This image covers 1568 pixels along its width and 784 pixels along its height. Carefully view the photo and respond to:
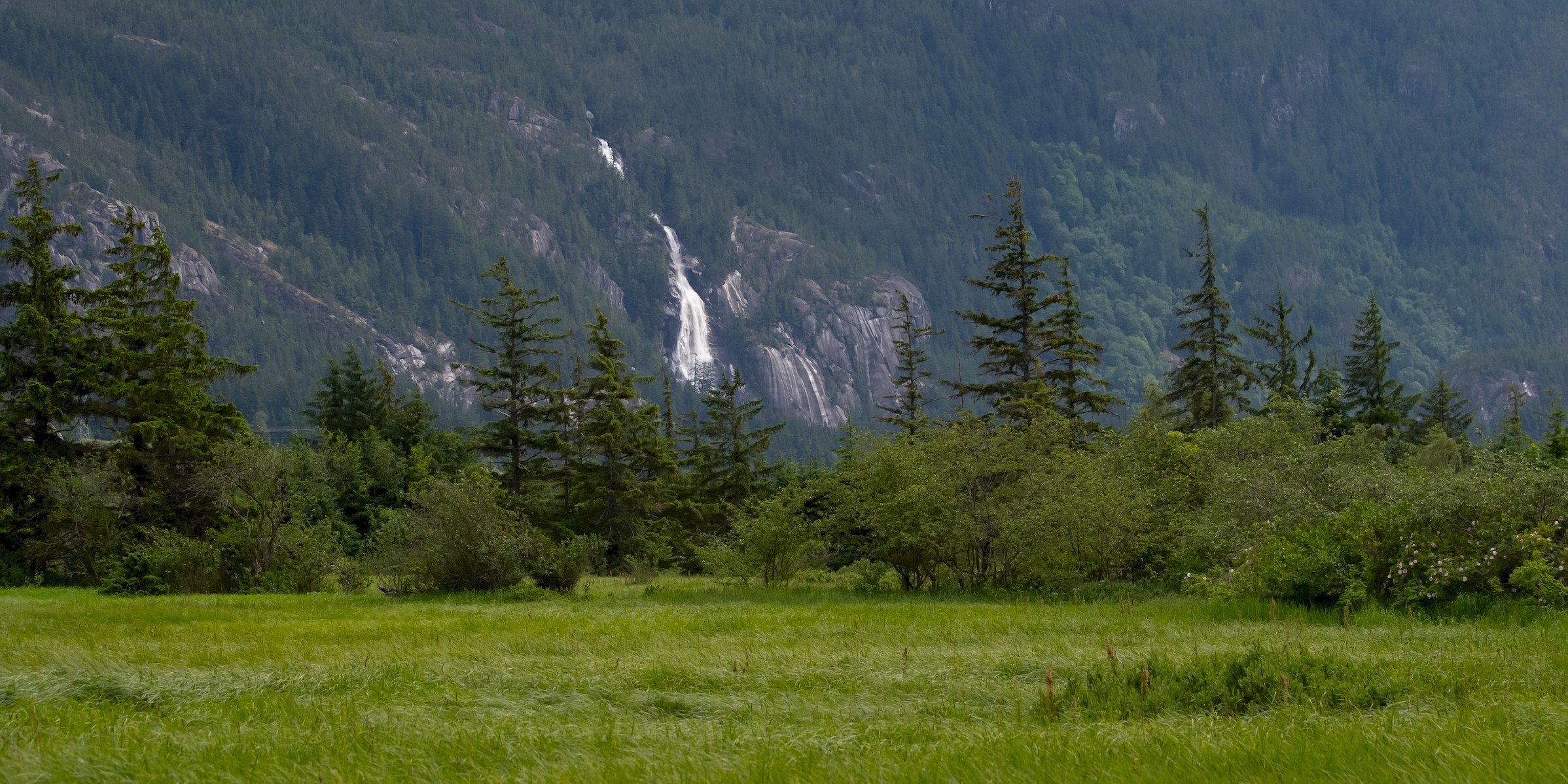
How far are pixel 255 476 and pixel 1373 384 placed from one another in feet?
196

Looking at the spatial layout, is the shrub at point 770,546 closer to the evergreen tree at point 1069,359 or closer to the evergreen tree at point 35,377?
the evergreen tree at point 1069,359

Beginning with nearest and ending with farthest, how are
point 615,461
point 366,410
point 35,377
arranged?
point 35,377 → point 615,461 → point 366,410

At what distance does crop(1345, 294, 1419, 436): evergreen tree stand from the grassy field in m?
52.4

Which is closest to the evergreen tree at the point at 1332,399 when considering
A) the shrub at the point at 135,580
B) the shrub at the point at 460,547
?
the shrub at the point at 460,547

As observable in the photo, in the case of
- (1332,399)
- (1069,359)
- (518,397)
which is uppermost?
(1069,359)

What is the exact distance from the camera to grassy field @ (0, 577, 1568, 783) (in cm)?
662

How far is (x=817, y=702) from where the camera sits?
31.1ft

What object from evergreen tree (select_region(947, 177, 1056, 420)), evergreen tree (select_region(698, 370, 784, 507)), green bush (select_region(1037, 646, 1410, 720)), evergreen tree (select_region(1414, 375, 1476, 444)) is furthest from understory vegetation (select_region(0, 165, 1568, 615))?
evergreen tree (select_region(1414, 375, 1476, 444))

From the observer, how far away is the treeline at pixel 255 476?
97.7 feet

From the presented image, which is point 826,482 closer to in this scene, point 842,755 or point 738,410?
point 842,755

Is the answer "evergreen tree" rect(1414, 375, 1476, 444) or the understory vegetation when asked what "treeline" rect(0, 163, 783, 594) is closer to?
the understory vegetation

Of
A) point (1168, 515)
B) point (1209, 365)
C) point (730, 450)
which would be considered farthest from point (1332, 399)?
point (1168, 515)

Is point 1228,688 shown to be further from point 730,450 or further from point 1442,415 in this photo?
point 1442,415

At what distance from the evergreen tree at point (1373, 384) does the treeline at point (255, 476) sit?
3525 cm
